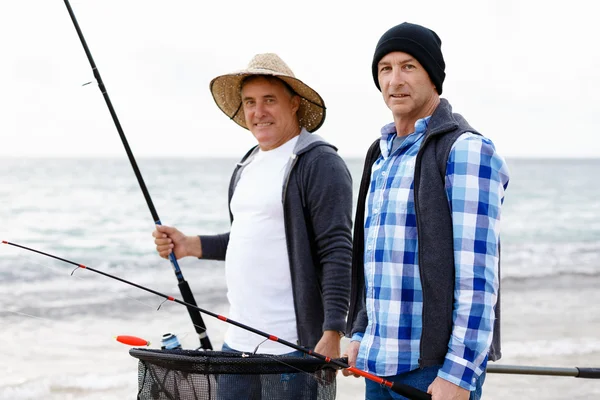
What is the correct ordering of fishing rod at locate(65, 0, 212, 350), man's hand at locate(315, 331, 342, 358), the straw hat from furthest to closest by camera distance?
1. fishing rod at locate(65, 0, 212, 350)
2. the straw hat
3. man's hand at locate(315, 331, 342, 358)

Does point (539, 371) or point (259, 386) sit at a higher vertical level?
point (259, 386)

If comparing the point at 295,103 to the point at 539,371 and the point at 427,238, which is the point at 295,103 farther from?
the point at 539,371

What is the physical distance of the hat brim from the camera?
2.61 metres

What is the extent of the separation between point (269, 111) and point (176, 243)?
0.69 metres

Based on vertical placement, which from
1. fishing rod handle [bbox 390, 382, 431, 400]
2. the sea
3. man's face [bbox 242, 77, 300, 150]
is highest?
man's face [bbox 242, 77, 300, 150]

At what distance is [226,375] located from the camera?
5.89 feet

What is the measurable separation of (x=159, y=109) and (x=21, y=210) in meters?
10.4

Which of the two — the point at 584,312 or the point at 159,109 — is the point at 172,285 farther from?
the point at 159,109

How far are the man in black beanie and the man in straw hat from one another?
1.37 ft

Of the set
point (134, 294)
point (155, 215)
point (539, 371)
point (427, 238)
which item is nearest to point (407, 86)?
point (427, 238)

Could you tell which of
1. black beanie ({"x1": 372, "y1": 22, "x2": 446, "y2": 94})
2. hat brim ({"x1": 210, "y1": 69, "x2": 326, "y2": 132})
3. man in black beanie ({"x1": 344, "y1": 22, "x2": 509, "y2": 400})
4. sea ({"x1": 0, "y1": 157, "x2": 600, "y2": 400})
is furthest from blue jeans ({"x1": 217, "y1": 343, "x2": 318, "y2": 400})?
hat brim ({"x1": 210, "y1": 69, "x2": 326, "y2": 132})

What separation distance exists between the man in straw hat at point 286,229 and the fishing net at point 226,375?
0.51 m

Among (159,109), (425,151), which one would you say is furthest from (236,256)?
(159,109)

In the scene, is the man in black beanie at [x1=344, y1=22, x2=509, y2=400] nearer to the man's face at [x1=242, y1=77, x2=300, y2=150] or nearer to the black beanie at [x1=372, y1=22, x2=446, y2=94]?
the black beanie at [x1=372, y1=22, x2=446, y2=94]
